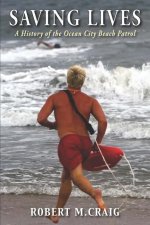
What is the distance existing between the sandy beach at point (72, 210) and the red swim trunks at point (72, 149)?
1371 mm

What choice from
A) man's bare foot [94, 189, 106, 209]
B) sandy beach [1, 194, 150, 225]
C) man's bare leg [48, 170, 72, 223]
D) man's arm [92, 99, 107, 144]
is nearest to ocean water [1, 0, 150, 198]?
sandy beach [1, 194, 150, 225]

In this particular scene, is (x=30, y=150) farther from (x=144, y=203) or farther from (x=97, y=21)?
(x=97, y=21)

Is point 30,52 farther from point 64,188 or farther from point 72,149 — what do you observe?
point 72,149

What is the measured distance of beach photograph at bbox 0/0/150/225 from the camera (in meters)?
8.33

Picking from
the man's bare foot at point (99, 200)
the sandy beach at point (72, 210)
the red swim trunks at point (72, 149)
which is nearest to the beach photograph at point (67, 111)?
the sandy beach at point (72, 210)

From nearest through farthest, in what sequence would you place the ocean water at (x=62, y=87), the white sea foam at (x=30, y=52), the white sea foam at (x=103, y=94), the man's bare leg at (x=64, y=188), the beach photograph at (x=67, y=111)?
the man's bare leg at (x=64, y=188) < the beach photograph at (x=67, y=111) < the ocean water at (x=62, y=87) < the white sea foam at (x=103, y=94) < the white sea foam at (x=30, y=52)

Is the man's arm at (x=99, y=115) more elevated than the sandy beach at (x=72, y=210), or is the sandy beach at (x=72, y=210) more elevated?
the man's arm at (x=99, y=115)

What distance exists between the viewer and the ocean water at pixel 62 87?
31.5 ft

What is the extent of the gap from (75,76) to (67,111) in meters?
0.32

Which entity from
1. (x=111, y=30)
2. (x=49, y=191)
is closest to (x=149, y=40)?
(x=111, y=30)

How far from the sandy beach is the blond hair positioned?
6.06ft

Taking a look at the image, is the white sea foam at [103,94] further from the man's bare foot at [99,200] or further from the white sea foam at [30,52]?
the man's bare foot at [99,200]

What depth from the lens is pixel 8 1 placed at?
147 ft

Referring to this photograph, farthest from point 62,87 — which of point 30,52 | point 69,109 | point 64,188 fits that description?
point 69,109
